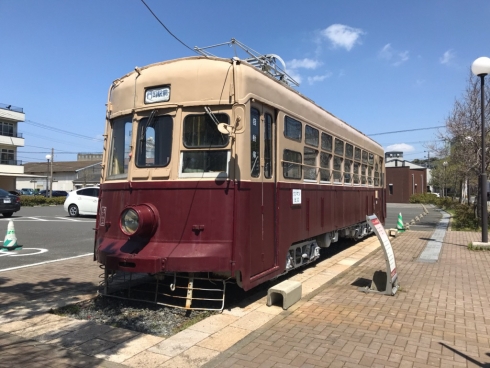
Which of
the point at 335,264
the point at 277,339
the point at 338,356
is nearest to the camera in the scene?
the point at 338,356

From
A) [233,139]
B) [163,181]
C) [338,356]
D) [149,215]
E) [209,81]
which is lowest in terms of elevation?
[338,356]

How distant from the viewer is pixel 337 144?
28.3 feet

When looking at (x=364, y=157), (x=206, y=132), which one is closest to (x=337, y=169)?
(x=364, y=157)

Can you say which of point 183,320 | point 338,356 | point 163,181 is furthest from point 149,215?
point 338,356

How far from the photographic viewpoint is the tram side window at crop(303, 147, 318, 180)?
22.2 feet

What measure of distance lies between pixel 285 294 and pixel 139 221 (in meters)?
2.06

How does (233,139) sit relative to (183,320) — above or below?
above

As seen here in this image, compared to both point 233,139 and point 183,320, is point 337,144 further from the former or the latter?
point 183,320

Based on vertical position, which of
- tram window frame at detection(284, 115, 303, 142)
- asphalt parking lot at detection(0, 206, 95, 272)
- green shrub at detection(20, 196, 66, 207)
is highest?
tram window frame at detection(284, 115, 303, 142)

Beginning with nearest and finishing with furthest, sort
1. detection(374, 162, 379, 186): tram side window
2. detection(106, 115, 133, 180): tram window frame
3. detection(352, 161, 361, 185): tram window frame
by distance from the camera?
detection(106, 115, 133, 180): tram window frame, detection(352, 161, 361, 185): tram window frame, detection(374, 162, 379, 186): tram side window

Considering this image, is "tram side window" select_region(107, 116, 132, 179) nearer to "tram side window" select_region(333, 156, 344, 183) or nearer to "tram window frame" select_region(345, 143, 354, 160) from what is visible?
"tram side window" select_region(333, 156, 344, 183)

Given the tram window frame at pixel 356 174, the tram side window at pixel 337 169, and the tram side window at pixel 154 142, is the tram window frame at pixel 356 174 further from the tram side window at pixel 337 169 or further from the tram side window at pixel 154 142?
the tram side window at pixel 154 142

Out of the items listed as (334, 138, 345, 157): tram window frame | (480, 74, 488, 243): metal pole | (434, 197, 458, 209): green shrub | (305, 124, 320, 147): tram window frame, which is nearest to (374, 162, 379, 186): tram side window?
(480, 74, 488, 243): metal pole

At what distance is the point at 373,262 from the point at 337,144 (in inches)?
107
